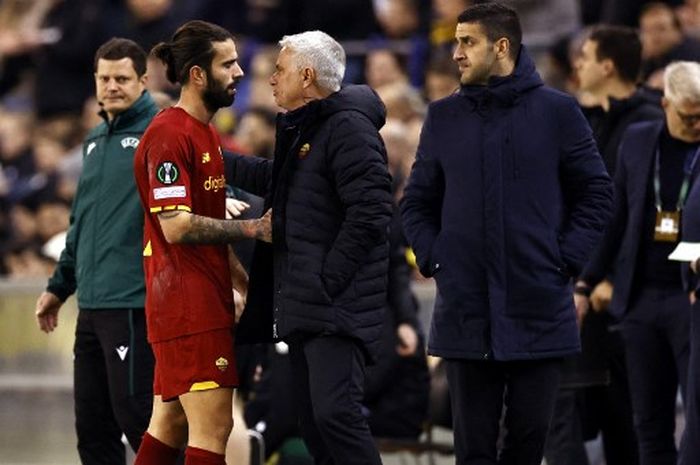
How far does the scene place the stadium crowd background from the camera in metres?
13.8

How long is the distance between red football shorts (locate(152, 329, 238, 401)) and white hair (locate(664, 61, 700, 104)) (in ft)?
8.60

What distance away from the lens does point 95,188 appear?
9781 millimetres

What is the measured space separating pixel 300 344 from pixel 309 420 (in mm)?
340

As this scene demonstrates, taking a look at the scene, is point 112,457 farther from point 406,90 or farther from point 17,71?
point 17,71

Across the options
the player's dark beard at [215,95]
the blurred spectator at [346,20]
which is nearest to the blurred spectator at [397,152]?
the blurred spectator at [346,20]

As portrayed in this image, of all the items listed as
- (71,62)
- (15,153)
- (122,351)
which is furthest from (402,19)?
(122,351)

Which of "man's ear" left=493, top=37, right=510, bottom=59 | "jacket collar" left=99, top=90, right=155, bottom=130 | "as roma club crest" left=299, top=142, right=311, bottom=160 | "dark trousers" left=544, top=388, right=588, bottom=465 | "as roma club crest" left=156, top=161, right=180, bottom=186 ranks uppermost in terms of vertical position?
"man's ear" left=493, top=37, right=510, bottom=59

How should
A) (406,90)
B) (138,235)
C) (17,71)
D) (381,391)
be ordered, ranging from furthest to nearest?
(17,71)
(406,90)
(381,391)
(138,235)

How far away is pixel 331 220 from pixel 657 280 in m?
2.10

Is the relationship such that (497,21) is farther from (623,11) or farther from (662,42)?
(623,11)

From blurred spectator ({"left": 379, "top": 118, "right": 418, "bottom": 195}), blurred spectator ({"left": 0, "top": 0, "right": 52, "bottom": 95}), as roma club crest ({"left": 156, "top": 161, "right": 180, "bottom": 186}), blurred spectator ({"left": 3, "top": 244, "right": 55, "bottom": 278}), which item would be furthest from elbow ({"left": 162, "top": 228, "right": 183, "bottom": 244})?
blurred spectator ({"left": 0, "top": 0, "right": 52, "bottom": 95})

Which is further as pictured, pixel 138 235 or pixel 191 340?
pixel 138 235

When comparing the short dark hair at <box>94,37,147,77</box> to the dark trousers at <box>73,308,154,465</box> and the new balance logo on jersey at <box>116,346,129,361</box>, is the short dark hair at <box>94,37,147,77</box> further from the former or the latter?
the new balance logo on jersey at <box>116,346,129,361</box>

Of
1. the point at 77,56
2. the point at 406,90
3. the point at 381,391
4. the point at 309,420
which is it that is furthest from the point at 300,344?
the point at 77,56
